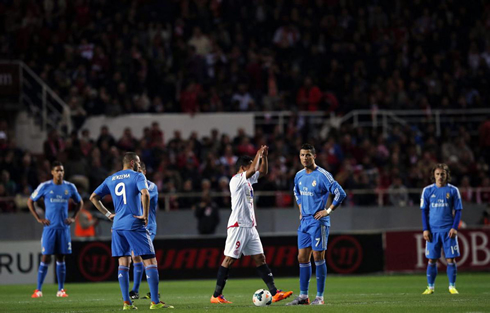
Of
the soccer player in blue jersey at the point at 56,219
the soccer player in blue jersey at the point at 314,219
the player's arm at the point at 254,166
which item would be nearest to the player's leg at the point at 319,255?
the soccer player in blue jersey at the point at 314,219

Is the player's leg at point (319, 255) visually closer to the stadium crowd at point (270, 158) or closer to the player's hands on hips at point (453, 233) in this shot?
the player's hands on hips at point (453, 233)

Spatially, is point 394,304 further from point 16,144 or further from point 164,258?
point 16,144

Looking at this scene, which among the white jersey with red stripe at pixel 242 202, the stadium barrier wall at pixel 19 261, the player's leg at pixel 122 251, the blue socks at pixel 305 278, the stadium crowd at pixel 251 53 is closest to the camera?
the player's leg at pixel 122 251

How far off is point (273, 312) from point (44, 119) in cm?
1581

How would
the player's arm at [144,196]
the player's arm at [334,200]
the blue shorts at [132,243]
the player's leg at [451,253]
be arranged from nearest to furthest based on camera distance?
the player's arm at [144,196], the blue shorts at [132,243], the player's arm at [334,200], the player's leg at [451,253]

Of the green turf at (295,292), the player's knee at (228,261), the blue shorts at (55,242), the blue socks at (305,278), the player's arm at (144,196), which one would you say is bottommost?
the green turf at (295,292)

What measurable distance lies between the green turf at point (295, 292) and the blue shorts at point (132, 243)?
90cm

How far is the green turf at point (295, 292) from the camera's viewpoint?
11422mm

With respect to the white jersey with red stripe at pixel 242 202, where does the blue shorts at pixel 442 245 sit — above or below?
below

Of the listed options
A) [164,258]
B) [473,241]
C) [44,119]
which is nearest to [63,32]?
[44,119]

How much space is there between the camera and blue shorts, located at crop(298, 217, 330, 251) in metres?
12.2

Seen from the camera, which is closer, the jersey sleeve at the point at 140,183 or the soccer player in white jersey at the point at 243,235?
the jersey sleeve at the point at 140,183

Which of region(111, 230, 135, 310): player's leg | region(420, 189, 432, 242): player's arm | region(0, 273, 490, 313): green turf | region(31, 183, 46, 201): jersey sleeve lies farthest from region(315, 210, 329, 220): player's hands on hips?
region(31, 183, 46, 201): jersey sleeve

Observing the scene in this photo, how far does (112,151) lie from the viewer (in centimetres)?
2255
